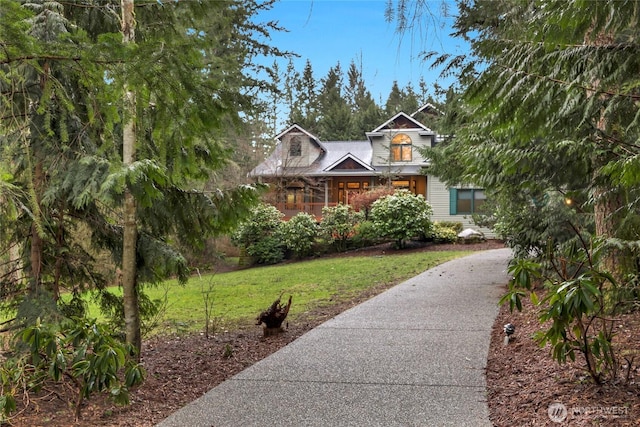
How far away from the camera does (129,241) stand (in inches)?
180

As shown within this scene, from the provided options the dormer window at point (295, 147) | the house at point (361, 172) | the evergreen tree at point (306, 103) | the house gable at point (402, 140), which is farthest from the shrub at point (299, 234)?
the evergreen tree at point (306, 103)

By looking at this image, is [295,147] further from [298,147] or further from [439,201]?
[439,201]

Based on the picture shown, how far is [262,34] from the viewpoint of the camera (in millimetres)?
16141

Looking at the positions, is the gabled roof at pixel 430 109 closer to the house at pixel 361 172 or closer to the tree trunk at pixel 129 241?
the house at pixel 361 172

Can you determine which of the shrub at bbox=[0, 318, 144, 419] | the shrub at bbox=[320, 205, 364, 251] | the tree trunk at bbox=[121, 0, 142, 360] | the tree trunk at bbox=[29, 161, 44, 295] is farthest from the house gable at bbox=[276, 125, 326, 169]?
the shrub at bbox=[0, 318, 144, 419]

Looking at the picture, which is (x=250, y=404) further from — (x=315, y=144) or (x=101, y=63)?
(x=315, y=144)

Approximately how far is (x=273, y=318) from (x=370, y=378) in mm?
2325

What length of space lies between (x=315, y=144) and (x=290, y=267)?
11631mm

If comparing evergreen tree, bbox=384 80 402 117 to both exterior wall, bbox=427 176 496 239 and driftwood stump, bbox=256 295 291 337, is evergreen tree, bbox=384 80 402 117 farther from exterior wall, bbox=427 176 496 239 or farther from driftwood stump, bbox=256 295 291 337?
driftwood stump, bbox=256 295 291 337

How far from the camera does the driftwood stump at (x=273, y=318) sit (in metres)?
6.66

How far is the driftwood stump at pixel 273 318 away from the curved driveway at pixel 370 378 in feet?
1.53

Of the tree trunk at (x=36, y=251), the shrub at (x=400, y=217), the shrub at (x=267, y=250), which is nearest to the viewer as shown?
the tree trunk at (x=36, y=251)

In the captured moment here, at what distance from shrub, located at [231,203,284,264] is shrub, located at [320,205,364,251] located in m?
1.81

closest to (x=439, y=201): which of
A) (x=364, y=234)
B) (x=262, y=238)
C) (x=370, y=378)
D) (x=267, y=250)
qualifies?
(x=364, y=234)
